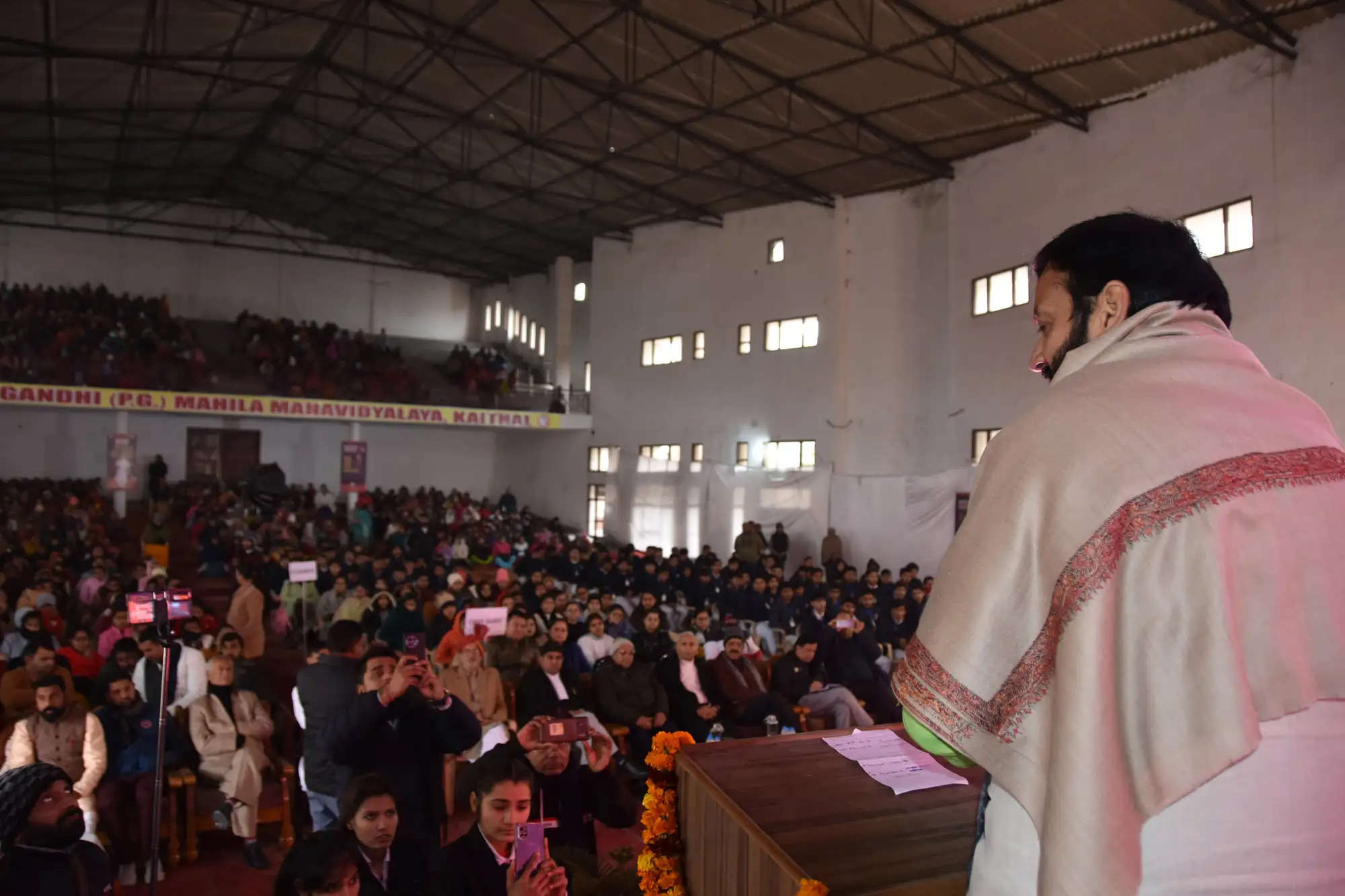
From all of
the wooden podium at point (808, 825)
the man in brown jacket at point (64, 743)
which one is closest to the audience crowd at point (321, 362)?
the man in brown jacket at point (64, 743)

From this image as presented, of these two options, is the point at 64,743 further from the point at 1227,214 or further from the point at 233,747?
the point at 1227,214

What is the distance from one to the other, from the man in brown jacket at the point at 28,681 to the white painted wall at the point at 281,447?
13.3 m

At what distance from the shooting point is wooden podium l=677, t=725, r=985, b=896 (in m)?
1.38

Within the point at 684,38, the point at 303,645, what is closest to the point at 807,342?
the point at 684,38

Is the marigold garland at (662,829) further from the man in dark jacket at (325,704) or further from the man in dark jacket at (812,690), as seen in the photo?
the man in dark jacket at (812,690)

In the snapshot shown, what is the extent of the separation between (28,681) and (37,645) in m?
0.33

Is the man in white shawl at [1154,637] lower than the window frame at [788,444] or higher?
lower

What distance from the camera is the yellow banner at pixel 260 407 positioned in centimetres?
1395

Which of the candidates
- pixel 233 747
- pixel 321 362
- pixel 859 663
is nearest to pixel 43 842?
pixel 233 747

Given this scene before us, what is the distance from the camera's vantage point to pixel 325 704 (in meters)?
3.96

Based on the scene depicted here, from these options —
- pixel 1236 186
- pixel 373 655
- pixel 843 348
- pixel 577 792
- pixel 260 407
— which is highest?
pixel 1236 186

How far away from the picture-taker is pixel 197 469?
20.8 meters

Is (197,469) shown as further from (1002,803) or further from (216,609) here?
(1002,803)

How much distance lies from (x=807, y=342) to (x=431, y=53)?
6.82 m
